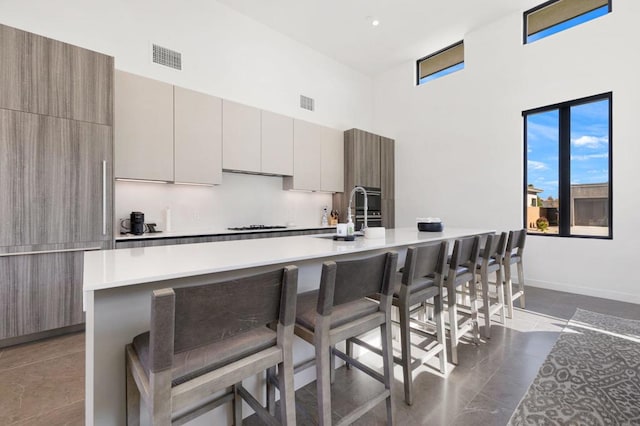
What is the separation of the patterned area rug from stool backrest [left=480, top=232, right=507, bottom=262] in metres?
0.85

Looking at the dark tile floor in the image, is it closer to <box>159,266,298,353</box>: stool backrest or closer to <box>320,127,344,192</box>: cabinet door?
<box>159,266,298,353</box>: stool backrest

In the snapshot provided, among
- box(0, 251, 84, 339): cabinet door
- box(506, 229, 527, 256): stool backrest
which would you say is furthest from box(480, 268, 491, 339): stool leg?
box(0, 251, 84, 339): cabinet door

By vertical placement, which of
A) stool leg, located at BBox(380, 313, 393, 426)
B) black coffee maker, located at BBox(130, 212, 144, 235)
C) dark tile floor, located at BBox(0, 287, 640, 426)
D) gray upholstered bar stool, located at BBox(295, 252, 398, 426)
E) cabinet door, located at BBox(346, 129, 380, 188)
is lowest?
dark tile floor, located at BBox(0, 287, 640, 426)

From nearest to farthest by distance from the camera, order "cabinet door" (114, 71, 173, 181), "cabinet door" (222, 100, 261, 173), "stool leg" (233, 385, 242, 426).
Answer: "stool leg" (233, 385, 242, 426), "cabinet door" (114, 71, 173, 181), "cabinet door" (222, 100, 261, 173)

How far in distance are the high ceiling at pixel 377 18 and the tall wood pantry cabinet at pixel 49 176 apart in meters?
2.48

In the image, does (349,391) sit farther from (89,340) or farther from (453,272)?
(89,340)

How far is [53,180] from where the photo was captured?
2.54 metres

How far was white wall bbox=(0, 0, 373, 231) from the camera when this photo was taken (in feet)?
10.5

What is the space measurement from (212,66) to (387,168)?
3.47 meters

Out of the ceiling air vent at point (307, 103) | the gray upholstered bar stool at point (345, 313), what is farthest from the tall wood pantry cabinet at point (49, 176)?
the ceiling air vent at point (307, 103)

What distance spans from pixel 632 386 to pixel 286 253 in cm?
244

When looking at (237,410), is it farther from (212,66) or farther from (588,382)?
(212,66)

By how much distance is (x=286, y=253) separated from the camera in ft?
5.19

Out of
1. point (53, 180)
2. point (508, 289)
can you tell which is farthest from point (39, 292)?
point (508, 289)
